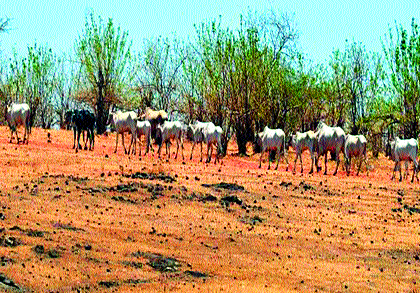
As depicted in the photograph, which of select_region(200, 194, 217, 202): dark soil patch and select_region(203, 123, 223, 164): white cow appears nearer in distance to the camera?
select_region(200, 194, 217, 202): dark soil patch

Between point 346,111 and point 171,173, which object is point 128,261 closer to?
point 171,173

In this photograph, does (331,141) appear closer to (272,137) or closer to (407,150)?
(272,137)

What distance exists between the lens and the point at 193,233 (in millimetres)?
14961

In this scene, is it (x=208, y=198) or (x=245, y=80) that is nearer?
(x=208, y=198)

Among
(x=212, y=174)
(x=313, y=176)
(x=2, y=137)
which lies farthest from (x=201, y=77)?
(x=212, y=174)

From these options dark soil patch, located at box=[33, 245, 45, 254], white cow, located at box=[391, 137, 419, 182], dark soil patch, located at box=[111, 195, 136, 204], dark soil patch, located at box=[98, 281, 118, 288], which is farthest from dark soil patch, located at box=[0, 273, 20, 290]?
white cow, located at box=[391, 137, 419, 182]

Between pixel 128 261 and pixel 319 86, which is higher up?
pixel 319 86

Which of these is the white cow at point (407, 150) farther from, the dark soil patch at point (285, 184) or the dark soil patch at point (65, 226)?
the dark soil patch at point (65, 226)

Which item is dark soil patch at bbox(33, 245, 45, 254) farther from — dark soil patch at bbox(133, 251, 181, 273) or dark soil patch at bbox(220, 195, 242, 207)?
dark soil patch at bbox(220, 195, 242, 207)

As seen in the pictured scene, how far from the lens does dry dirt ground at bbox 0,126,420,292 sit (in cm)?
1160

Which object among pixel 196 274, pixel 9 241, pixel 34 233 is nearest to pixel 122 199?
pixel 34 233

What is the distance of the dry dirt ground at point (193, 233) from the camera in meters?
11.6

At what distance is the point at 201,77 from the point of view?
4803cm

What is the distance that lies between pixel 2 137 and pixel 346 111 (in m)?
29.9
